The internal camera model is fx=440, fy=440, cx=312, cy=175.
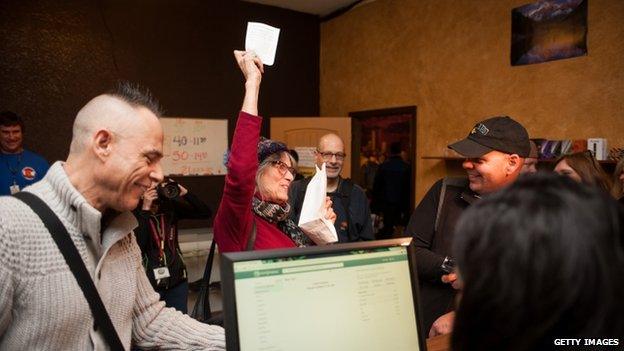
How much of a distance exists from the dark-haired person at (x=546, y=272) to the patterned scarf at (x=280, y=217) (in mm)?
1154

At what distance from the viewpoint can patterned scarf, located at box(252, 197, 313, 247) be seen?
5.66 feet

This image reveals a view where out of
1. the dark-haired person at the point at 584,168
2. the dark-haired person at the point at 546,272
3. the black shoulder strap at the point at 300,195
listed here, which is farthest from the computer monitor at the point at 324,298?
the black shoulder strap at the point at 300,195

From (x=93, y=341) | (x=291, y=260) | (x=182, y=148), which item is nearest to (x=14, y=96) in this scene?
(x=182, y=148)

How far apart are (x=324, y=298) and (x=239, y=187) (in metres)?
0.65

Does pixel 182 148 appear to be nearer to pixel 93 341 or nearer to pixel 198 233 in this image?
pixel 198 233

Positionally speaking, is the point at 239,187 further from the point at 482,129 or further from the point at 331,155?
the point at 331,155

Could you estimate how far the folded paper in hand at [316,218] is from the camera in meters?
1.55

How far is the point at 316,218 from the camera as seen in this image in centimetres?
155

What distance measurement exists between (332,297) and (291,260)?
12 cm

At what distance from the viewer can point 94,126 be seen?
1.03m

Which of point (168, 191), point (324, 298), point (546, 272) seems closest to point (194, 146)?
point (168, 191)

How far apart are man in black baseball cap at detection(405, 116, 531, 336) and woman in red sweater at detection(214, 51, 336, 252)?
455 millimetres

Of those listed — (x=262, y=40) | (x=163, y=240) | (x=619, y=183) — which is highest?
(x=262, y=40)

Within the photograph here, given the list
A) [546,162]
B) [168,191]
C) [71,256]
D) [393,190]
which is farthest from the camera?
[393,190]
